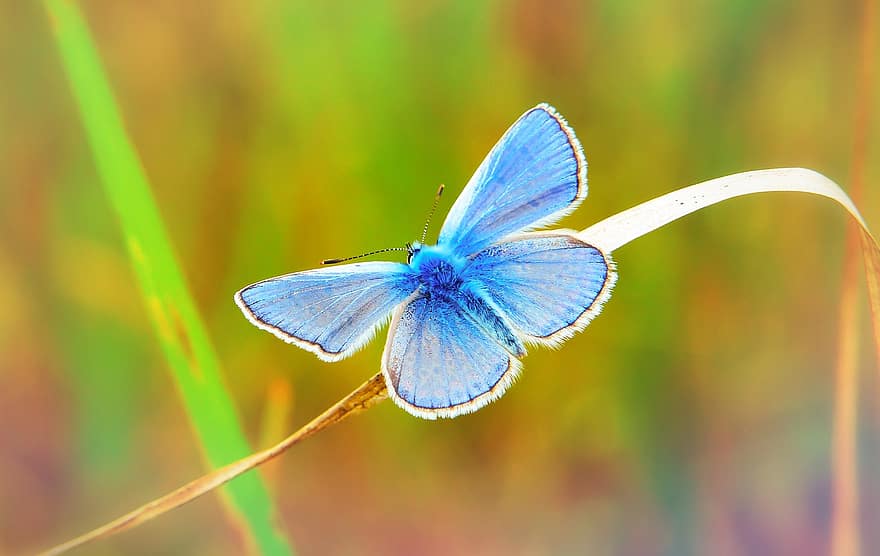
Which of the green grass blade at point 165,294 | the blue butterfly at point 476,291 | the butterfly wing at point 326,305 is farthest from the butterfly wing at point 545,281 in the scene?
the green grass blade at point 165,294

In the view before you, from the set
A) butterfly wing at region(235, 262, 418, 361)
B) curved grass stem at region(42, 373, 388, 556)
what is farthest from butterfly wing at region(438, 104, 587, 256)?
curved grass stem at region(42, 373, 388, 556)

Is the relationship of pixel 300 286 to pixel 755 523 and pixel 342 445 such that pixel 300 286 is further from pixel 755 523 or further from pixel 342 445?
pixel 755 523

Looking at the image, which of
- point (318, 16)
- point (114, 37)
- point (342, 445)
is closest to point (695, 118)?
point (318, 16)

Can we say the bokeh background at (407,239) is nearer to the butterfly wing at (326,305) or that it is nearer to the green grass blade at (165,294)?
the green grass blade at (165,294)

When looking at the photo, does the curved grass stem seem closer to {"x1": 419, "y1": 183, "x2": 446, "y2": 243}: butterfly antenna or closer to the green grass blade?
the green grass blade

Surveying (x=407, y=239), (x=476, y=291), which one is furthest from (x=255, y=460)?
(x=407, y=239)

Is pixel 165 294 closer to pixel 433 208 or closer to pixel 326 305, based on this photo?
pixel 326 305
